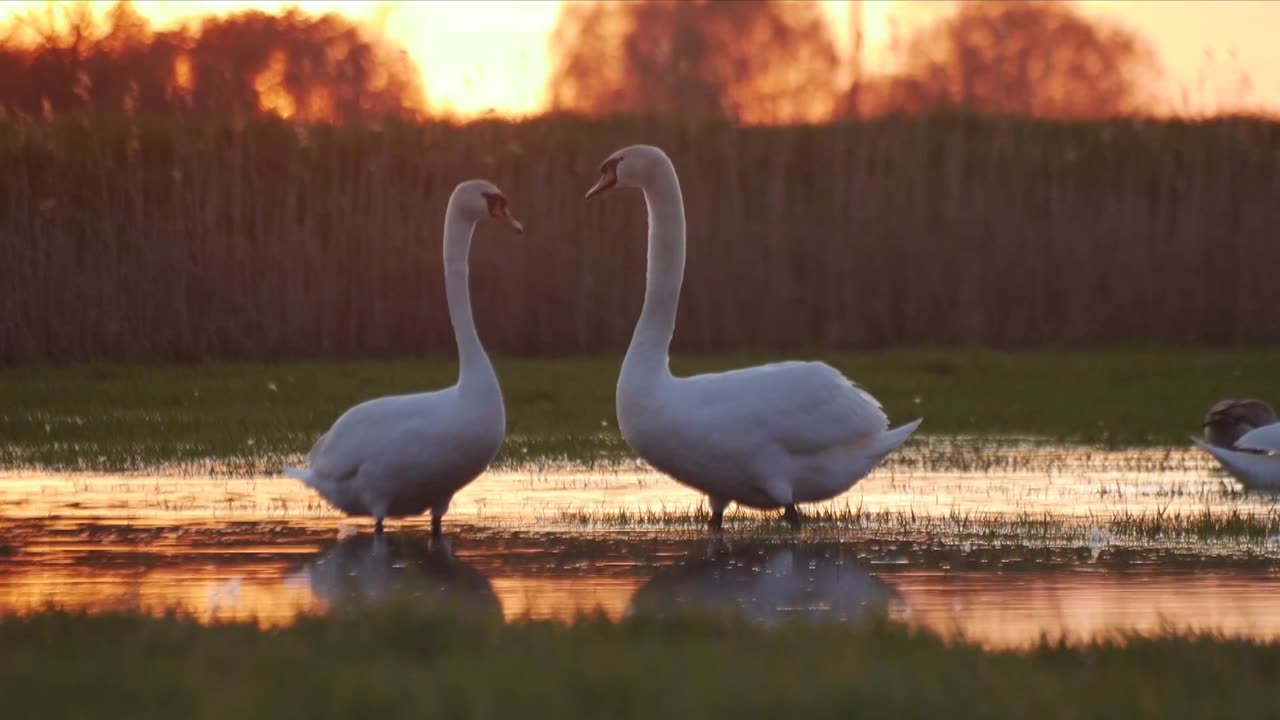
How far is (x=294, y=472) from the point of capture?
940 centimetres

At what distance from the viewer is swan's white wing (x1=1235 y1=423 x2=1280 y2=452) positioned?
32.7 ft

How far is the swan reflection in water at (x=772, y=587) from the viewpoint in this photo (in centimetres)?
625

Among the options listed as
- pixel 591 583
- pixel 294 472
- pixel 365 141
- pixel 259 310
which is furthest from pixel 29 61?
pixel 591 583

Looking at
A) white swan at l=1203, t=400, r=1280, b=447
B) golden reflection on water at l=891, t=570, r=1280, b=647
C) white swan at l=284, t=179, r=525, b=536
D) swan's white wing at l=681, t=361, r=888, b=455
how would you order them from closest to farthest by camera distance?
golden reflection on water at l=891, t=570, r=1280, b=647, white swan at l=284, t=179, r=525, b=536, swan's white wing at l=681, t=361, r=888, b=455, white swan at l=1203, t=400, r=1280, b=447

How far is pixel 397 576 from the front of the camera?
7355mm

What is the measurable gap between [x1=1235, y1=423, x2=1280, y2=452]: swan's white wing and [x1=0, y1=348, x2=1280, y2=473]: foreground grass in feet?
9.27

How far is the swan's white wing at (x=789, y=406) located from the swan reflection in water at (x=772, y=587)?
86 cm

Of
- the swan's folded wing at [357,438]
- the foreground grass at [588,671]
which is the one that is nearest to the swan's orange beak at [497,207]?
the swan's folded wing at [357,438]

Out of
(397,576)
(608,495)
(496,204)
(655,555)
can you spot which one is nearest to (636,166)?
(496,204)

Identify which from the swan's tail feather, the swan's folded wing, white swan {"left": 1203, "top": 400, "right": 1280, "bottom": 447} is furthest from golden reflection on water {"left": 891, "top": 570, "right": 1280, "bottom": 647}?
white swan {"left": 1203, "top": 400, "right": 1280, "bottom": 447}

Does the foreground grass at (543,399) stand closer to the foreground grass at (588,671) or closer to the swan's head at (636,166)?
the swan's head at (636,166)

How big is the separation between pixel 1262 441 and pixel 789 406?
8.41 ft

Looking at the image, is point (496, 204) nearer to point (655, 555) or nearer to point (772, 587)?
point (655, 555)

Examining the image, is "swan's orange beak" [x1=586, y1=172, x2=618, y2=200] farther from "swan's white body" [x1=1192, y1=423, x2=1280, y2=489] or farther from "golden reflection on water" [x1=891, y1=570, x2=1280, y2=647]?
"golden reflection on water" [x1=891, y1=570, x2=1280, y2=647]
